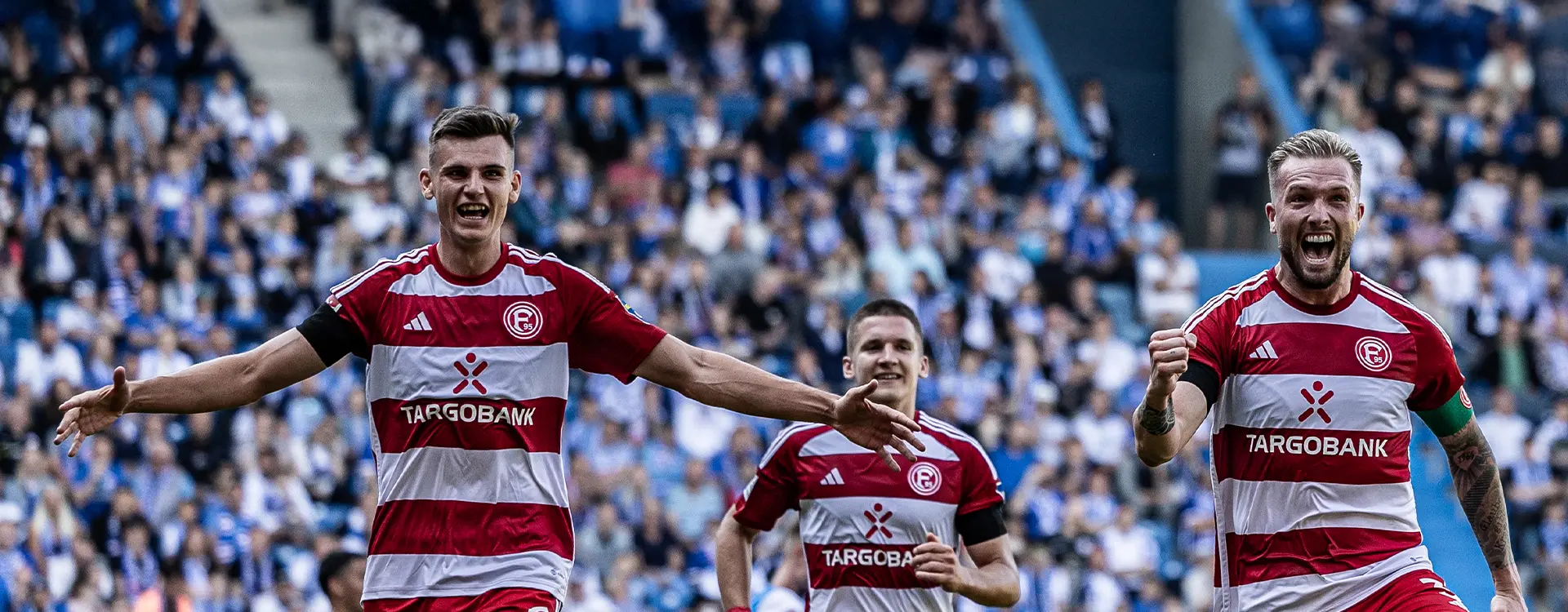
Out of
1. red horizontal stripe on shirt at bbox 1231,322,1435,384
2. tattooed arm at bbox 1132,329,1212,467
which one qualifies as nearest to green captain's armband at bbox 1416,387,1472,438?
red horizontal stripe on shirt at bbox 1231,322,1435,384

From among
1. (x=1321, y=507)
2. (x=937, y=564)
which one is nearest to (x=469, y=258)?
(x=937, y=564)

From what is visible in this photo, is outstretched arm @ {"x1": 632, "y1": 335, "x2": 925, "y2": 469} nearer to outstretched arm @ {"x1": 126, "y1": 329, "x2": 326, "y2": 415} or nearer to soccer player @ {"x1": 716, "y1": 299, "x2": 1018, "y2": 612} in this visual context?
outstretched arm @ {"x1": 126, "y1": 329, "x2": 326, "y2": 415}

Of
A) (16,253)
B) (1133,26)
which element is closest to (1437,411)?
(16,253)

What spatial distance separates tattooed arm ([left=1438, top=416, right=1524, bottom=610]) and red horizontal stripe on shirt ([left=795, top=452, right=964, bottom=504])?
196cm

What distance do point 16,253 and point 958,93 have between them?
1079 centimetres

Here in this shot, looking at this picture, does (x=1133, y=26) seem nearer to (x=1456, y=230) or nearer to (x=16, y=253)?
(x=1456, y=230)

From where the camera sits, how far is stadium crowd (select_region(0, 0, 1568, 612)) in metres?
15.9

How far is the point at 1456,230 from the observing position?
867 inches

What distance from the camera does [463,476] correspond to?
6.28 m

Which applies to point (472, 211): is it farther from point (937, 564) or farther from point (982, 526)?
point (982, 526)

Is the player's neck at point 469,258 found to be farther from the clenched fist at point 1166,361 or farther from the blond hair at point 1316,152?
→ the blond hair at point 1316,152

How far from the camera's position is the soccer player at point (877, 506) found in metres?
7.84

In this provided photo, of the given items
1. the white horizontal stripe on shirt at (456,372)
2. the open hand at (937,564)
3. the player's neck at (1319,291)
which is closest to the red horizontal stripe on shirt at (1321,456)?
the player's neck at (1319,291)

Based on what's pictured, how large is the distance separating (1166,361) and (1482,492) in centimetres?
162
